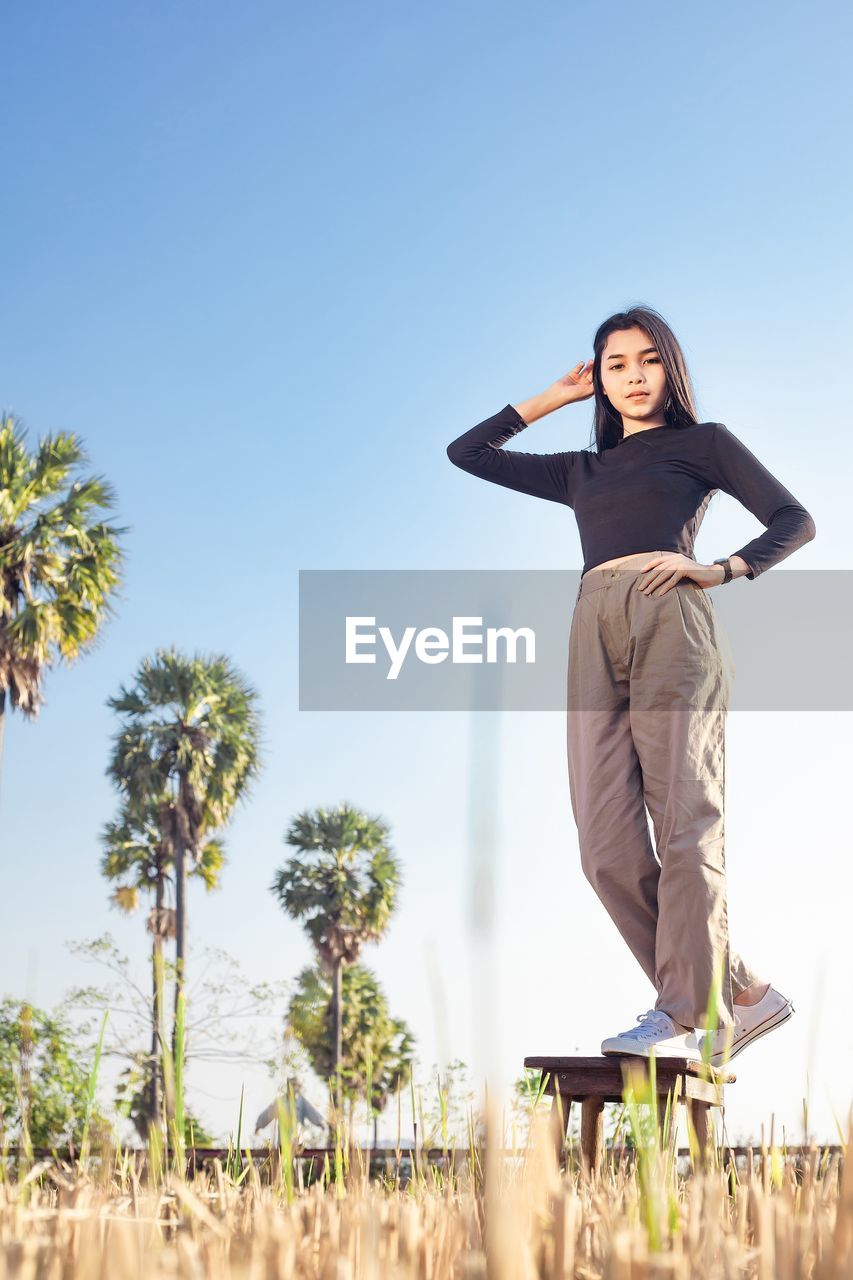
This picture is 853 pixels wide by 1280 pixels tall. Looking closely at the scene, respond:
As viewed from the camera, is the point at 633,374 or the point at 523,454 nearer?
the point at 633,374

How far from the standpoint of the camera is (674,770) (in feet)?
8.43

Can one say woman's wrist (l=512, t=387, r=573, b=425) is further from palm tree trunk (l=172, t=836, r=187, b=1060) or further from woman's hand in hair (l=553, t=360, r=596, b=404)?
palm tree trunk (l=172, t=836, r=187, b=1060)

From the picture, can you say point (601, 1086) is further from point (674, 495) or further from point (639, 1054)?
point (674, 495)

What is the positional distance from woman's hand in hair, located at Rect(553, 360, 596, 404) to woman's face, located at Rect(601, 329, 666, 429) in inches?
7.8

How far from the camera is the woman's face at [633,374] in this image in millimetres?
2947

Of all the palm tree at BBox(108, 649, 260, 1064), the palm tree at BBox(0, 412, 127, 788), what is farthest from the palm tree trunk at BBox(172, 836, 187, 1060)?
the palm tree at BBox(0, 412, 127, 788)

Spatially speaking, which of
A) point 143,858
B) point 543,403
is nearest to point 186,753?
point 143,858

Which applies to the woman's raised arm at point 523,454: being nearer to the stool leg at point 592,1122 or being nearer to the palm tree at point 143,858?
the stool leg at point 592,1122

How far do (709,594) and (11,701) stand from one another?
14.6 metres

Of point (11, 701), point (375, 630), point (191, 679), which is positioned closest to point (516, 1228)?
point (375, 630)

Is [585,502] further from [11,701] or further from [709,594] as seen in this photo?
[11,701]

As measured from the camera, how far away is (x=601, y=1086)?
2289mm

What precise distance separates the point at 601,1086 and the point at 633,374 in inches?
69.0

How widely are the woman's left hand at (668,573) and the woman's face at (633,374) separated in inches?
19.0
